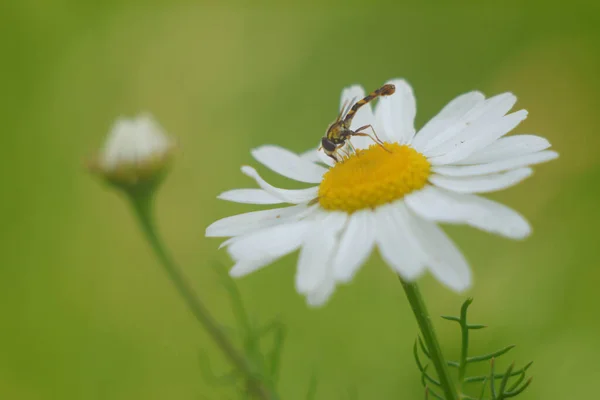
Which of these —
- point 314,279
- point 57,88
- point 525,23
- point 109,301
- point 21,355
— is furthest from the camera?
point 57,88

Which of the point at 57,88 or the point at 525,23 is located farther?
the point at 57,88

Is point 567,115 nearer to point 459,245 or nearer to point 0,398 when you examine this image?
point 459,245

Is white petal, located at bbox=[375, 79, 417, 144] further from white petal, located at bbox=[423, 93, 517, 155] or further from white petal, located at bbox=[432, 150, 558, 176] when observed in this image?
white petal, located at bbox=[432, 150, 558, 176]

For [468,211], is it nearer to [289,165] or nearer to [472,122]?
[472,122]

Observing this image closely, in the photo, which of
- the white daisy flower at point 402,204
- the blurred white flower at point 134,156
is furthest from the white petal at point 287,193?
the blurred white flower at point 134,156

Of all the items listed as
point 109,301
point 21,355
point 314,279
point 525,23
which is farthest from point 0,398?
point 525,23

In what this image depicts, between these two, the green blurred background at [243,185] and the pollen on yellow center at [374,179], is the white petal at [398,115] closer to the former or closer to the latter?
the pollen on yellow center at [374,179]

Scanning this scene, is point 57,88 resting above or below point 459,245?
above
